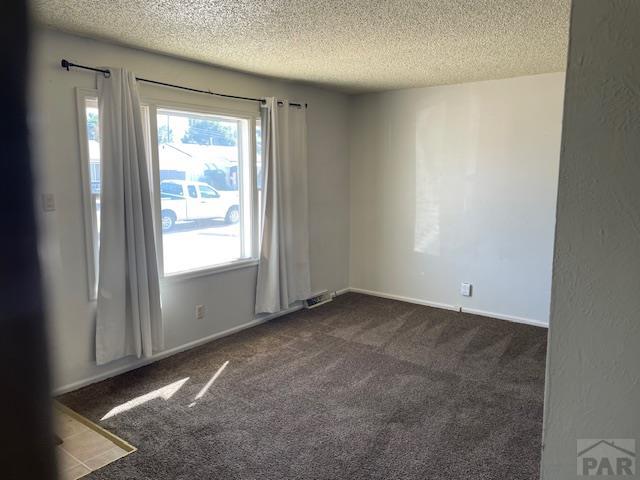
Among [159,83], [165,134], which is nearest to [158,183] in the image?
[165,134]

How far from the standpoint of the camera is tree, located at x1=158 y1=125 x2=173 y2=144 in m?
3.47

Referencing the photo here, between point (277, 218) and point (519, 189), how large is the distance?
2.23m

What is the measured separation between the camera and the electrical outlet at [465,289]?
4.67m

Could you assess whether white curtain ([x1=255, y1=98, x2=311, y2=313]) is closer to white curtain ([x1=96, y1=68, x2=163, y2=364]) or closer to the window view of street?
the window view of street

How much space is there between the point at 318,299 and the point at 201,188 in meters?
1.87

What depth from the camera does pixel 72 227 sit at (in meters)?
2.94

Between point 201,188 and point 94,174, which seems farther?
point 201,188

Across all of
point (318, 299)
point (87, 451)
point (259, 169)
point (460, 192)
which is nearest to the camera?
point (87, 451)

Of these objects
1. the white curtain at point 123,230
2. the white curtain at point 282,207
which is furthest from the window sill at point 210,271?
the white curtain at point 123,230

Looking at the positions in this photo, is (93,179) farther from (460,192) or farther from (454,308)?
(454,308)

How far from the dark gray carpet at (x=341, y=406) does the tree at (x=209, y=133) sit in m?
1.67

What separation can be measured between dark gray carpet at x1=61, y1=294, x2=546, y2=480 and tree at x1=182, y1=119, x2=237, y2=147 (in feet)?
5.49

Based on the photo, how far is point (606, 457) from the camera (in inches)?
45.2

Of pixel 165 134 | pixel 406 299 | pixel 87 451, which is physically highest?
pixel 165 134
